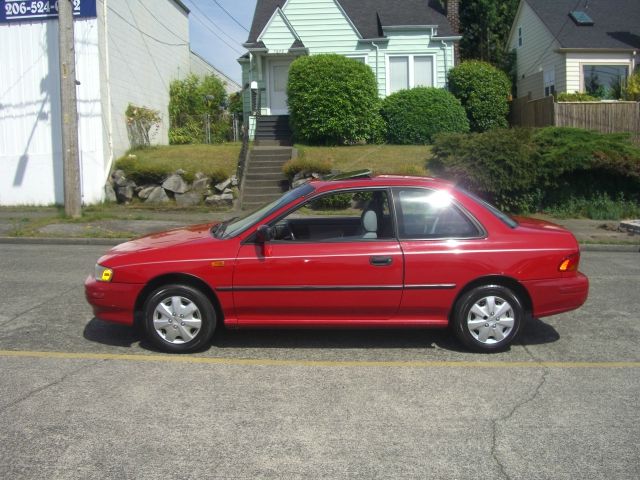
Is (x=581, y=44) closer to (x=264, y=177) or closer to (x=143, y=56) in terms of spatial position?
(x=264, y=177)

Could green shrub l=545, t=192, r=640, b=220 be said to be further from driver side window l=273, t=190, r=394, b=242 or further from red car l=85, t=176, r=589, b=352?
driver side window l=273, t=190, r=394, b=242

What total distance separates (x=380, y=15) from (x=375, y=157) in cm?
848

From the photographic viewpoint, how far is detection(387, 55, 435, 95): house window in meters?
23.8

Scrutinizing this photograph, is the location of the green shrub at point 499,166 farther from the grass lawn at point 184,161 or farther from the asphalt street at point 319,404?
the asphalt street at point 319,404

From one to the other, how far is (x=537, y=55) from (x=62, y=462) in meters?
27.0

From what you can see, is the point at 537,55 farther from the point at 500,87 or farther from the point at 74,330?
the point at 74,330

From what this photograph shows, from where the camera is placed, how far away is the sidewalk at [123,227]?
13045 millimetres

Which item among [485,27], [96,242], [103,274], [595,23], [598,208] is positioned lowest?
[96,242]

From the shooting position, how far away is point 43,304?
25.7 feet

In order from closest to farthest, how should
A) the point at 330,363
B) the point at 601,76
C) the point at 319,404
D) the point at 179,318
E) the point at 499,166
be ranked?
the point at 319,404, the point at 330,363, the point at 179,318, the point at 499,166, the point at 601,76

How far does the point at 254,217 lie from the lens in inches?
255

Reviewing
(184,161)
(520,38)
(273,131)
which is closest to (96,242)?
(184,161)

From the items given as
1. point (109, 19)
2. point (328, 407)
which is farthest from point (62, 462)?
point (109, 19)

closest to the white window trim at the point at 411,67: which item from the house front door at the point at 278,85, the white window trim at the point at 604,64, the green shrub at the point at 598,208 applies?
the house front door at the point at 278,85
